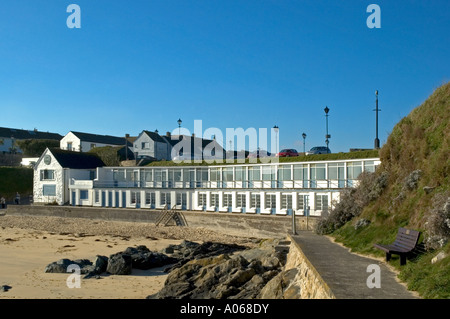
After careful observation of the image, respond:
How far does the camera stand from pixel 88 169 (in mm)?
54594

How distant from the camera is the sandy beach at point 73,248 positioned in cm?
1720

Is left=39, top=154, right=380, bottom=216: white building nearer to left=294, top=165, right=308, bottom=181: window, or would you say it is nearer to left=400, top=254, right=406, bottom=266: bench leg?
left=294, top=165, right=308, bottom=181: window

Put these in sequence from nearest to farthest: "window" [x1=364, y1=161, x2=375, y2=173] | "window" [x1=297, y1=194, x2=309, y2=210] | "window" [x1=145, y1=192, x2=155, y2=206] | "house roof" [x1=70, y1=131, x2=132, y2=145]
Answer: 1. "window" [x1=364, y1=161, x2=375, y2=173]
2. "window" [x1=297, y1=194, x2=309, y2=210]
3. "window" [x1=145, y1=192, x2=155, y2=206]
4. "house roof" [x1=70, y1=131, x2=132, y2=145]

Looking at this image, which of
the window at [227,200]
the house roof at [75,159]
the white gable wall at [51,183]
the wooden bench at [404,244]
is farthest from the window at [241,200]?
the wooden bench at [404,244]

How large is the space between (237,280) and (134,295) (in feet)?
15.0

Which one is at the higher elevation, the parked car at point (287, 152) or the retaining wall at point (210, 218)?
the parked car at point (287, 152)

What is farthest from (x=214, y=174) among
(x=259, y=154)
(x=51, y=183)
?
(x=51, y=183)

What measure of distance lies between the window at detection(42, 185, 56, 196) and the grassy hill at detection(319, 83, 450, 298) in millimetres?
40966

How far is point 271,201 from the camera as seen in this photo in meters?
36.9

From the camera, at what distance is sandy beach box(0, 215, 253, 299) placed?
17.2 m

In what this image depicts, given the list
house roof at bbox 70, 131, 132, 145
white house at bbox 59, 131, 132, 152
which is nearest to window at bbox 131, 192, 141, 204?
white house at bbox 59, 131, 132, 152

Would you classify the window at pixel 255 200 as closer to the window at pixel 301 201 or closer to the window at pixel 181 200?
the window at pixel 301 201

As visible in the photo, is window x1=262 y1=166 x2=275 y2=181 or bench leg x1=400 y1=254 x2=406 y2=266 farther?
window x1=262 y1=166 x2=275 y2=181

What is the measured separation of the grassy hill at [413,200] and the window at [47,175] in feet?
136
